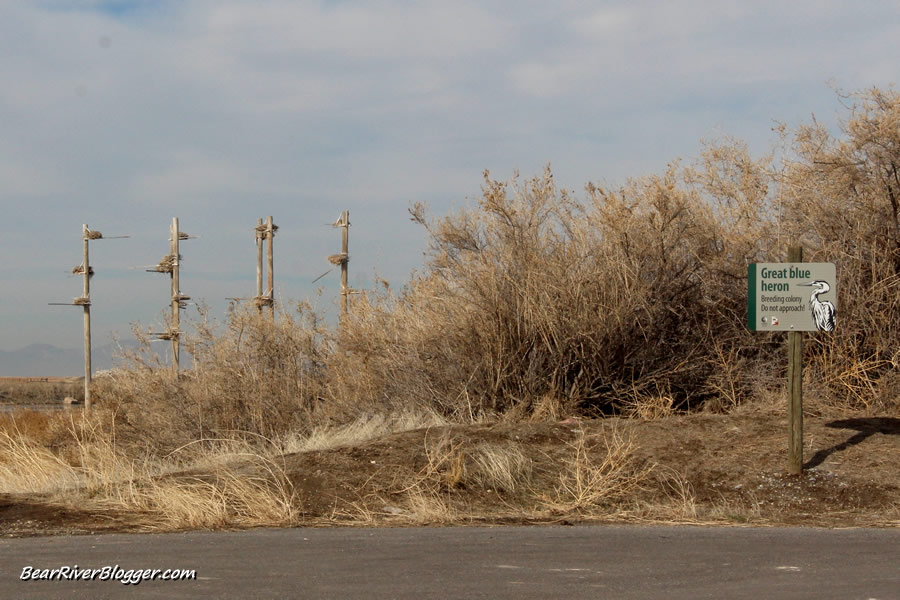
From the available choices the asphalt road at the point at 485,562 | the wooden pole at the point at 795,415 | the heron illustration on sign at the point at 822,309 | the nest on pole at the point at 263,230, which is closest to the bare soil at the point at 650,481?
the wooden pole at the point at 795,415

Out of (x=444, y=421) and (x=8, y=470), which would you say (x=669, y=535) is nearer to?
(x=444, y=421)

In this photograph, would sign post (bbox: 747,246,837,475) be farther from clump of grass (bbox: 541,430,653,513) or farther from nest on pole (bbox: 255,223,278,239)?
nest on pole (bbox: 255,223,278,239)

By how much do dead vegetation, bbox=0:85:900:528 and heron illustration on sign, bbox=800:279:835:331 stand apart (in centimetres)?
167

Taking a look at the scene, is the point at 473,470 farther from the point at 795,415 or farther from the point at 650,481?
the point at 795,415

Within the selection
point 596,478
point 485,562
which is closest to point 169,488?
point 485,562

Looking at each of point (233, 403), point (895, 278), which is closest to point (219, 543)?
point (233, 403)

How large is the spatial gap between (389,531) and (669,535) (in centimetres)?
249

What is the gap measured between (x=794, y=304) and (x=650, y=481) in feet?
8.02

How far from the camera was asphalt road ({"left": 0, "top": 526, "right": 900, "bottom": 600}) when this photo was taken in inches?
261

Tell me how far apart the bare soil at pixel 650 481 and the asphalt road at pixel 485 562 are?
797mm

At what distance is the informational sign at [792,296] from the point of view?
10867 mm

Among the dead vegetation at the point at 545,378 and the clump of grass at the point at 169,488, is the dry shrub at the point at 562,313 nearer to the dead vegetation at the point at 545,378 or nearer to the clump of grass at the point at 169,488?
the dead vegetation at the point at 545,378

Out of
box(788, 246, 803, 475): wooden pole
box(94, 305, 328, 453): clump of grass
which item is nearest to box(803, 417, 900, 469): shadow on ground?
box(788, 246, 803, 475): wooden pole

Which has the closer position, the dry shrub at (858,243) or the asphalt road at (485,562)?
the asphalt road at (485,562)
